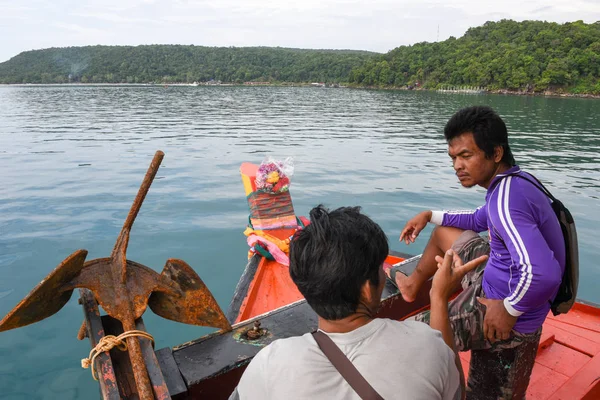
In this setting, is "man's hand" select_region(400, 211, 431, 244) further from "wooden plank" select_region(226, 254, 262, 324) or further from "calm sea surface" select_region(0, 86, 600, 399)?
"calm sea surface" select_region(0, 86, 600, 399)

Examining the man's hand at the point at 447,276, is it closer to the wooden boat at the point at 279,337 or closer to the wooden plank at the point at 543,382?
the wooden boat at the point at 279,337

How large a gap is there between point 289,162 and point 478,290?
373 centimetres

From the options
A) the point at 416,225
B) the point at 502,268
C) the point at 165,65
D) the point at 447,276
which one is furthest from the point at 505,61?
the point at 165,65

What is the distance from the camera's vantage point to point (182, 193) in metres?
10.4

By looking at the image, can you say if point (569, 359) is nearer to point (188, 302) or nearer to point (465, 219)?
point (465, 219)

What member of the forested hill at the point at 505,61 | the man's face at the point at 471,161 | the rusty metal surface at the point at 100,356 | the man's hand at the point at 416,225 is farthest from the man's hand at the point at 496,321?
the forested hill at the point at 505,61

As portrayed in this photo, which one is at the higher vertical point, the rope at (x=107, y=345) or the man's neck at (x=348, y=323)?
the man's neck at (x=348, y=323)

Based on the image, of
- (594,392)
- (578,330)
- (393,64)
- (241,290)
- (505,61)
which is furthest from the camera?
(393,64)

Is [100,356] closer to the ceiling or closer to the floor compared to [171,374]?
closer to the ceiling

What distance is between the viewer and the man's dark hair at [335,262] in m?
1.30

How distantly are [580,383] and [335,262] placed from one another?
2502 mm

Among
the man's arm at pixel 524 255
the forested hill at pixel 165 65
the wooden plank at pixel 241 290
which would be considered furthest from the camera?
the forested hill at pixel 165 65

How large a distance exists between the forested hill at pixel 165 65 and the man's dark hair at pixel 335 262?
381 feet

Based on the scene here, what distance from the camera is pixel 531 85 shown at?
6538 centimetres
